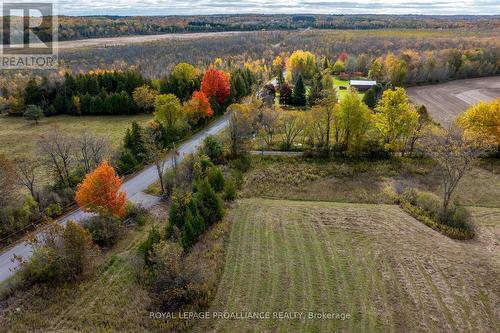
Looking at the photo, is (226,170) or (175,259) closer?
(175,259)

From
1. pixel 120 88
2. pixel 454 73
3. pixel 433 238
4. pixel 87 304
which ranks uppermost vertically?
pixel 454 73

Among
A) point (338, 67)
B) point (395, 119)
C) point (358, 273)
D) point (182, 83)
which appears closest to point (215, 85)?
point (182, 83)

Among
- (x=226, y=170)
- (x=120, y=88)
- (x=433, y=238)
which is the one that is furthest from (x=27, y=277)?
(x=120, y=88)

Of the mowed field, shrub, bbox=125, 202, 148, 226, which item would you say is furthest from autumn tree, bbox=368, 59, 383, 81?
shrub, bbox=125, 202, 148, 226

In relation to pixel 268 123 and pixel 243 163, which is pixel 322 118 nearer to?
pixel 268 123

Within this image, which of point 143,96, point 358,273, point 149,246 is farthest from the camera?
point 143,96

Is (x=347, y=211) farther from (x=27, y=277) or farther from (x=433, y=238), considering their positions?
(x=27, y=277)
